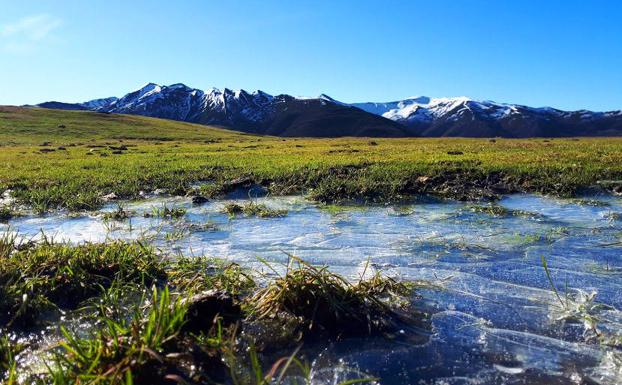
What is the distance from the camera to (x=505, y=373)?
3.71 meters

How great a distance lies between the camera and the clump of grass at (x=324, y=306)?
4.49 meters

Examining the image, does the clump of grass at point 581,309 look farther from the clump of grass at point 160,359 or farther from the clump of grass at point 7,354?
the clump of grass at point 7,354

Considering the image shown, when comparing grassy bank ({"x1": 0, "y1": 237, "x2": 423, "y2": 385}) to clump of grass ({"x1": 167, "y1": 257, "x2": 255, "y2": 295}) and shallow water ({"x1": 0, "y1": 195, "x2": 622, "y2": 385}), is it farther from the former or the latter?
shallow water ({"x1": 0, "y1": 195, "x2": 622, "y2": 385})

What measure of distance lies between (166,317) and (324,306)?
1579mm

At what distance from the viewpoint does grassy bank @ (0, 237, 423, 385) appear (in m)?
3.41

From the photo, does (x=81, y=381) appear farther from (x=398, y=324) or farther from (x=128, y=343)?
(x=398, y=324)

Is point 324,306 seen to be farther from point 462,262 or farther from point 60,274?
point 60,274

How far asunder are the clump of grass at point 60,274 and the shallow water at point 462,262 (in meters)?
1.39

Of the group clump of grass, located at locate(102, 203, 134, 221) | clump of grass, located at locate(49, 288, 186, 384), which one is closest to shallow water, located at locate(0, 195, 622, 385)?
clump of grass, located at locate(102, 203, 134, 221)

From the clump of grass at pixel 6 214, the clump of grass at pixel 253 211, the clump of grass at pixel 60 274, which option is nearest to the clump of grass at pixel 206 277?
the clump of grass at pixel 60 274

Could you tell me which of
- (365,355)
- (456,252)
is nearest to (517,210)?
(456,252)

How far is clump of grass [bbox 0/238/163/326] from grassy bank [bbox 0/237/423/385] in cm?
1

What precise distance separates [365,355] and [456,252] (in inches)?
146

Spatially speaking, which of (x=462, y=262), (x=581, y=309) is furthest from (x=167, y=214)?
(x=581, y=309)
